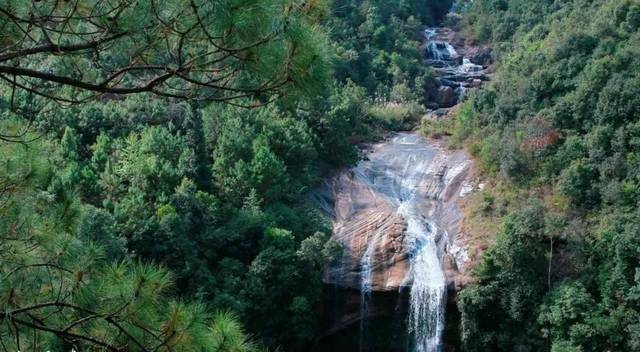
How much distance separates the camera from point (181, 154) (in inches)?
588

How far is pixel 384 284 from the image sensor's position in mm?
14266

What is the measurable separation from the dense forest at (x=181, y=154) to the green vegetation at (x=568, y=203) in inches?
146

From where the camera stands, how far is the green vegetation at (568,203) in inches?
496

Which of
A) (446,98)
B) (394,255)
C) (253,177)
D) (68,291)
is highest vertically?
(68,291)

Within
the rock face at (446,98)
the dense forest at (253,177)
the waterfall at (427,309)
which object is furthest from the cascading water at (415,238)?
the rock face at (446,98)

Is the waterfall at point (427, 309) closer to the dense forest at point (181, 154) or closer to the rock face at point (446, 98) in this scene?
the dense forest at point (181, 154)

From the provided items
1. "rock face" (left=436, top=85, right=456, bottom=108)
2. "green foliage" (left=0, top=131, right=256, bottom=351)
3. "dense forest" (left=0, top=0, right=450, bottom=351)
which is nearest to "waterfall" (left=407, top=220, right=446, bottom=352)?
"dense forest" (left=0, top=0, right=450, bottom=351)

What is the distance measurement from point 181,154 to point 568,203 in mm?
8641

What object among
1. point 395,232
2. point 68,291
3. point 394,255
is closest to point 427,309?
point 394,255

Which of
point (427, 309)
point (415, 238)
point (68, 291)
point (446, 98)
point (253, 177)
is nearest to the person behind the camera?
point (68, 291)

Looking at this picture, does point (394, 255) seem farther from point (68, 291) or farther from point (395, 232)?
point (68, 291)

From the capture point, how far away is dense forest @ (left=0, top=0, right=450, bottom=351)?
3230 millimetres

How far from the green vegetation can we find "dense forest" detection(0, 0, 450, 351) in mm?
3716

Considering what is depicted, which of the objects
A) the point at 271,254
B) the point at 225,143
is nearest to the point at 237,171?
the point at 225,143
